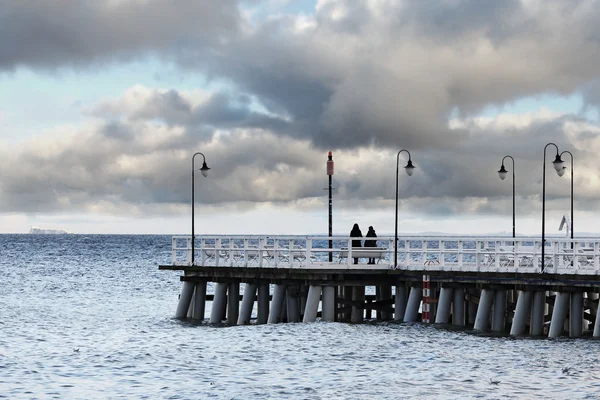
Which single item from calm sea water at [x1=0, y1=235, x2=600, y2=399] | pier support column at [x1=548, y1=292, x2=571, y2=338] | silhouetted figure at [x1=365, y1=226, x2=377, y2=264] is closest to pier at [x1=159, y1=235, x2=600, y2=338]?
pier support column at [x1=548, y1=292, x2=571, y2=338]

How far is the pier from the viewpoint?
33.2m

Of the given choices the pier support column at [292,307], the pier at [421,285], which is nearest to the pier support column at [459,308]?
the pier at [421,285]

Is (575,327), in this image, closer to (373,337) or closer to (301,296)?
(373,337)

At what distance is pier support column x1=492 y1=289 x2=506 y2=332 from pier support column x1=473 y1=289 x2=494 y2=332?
0.24 m

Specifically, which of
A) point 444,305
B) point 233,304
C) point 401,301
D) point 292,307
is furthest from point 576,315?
point 233,304

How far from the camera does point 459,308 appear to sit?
3616cm

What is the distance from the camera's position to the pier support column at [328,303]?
3706 centimetres

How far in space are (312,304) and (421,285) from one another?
411cm

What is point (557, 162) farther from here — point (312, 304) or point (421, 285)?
point (312, 304)

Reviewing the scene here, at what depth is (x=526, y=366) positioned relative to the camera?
26438 mm

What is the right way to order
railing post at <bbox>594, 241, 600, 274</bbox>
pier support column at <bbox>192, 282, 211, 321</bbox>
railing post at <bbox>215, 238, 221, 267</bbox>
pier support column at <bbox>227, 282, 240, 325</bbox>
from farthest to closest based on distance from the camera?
pier support column at <bbox>192, 282, 211, 321</bbox>, railing post at <bbox>215, 238, 221, 267</bbox>, pier support column at <bbox>227, 282, 240, 325</bbox>, railing post at <bbox>594, 241, 600, 274</bbox>

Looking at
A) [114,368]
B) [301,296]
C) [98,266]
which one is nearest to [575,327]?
[301,296]

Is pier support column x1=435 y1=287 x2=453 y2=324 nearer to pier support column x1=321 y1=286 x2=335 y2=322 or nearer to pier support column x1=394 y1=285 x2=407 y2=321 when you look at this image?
pier support column x1=394 y1=285 x2=407 y2=321

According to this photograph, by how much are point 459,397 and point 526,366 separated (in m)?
4.80
